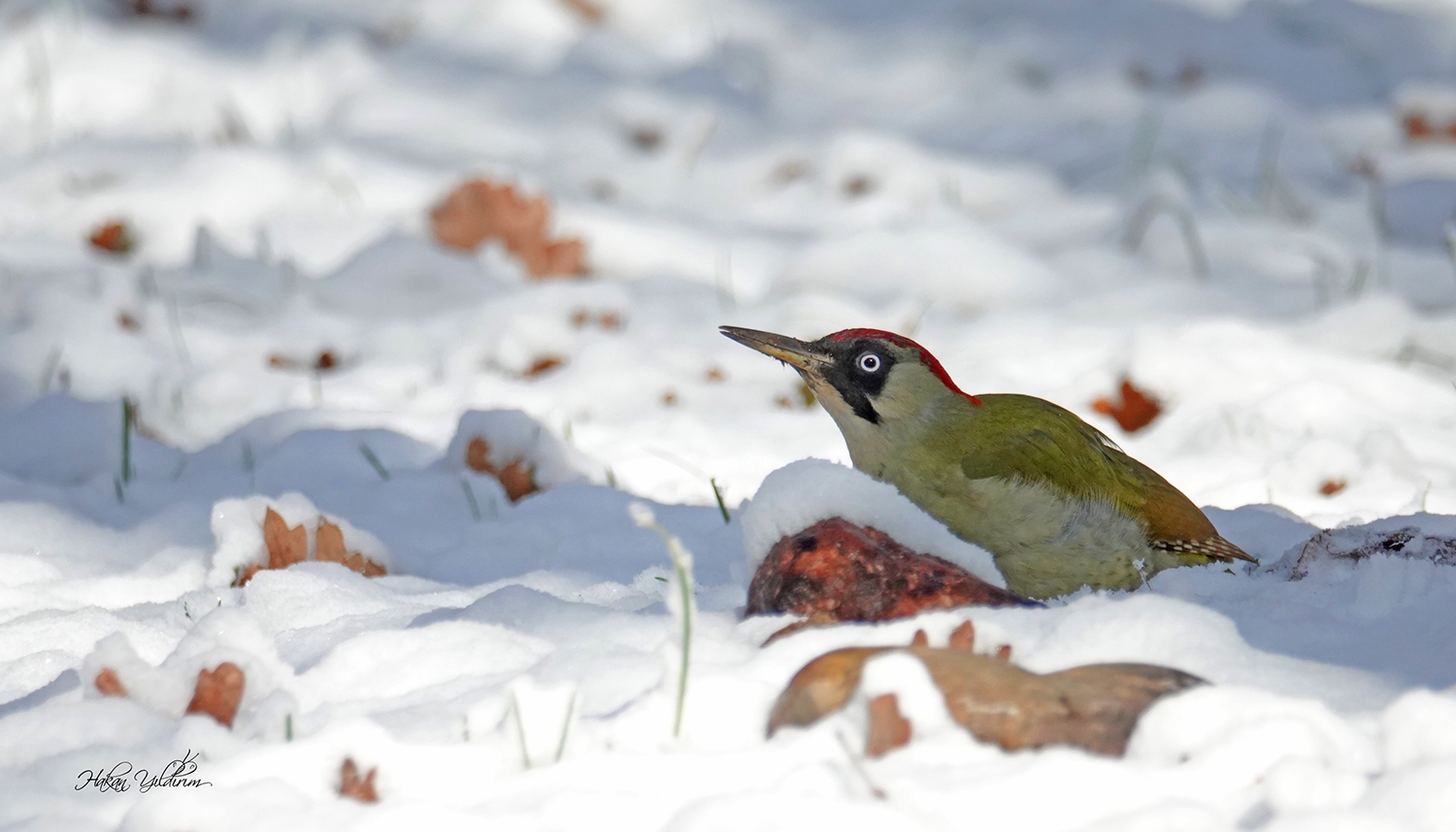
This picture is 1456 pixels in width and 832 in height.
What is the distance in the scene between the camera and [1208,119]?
19.9 feet

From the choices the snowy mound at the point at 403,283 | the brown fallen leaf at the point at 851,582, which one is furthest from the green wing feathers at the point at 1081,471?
the snowy mound at the point at 403,283

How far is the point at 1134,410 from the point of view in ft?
12.6

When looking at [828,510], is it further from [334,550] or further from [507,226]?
[507,226]

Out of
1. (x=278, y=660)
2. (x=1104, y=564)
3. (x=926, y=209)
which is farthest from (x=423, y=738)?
(x=926, y=209)

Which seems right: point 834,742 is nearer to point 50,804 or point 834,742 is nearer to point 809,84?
point 50,804

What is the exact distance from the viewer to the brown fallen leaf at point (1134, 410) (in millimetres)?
3830

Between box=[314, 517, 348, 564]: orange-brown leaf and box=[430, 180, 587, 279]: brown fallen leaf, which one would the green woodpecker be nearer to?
box=[314, 517, 348, 564]: orange-brown leaf

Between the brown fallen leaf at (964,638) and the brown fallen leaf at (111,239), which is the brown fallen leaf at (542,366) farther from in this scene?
the brown fallen leaf at (964,638)

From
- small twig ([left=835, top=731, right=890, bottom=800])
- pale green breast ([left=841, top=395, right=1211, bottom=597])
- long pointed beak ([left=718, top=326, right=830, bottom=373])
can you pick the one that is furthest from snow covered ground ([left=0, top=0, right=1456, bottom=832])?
long pointed beak ([left=718, top=326, right=830, bottom=373])

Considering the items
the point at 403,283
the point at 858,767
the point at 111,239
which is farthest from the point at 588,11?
the point at 858,767

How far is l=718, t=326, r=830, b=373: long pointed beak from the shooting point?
9.28 ft

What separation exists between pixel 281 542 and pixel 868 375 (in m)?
1.20

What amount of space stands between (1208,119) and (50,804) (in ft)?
18.6
